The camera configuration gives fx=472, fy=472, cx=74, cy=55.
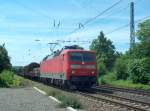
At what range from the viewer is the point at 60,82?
37188mm

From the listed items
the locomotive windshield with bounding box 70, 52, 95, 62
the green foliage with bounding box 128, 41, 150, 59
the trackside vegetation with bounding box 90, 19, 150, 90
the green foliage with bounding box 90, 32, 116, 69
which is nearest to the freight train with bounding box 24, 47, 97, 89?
the locomotive windshield with bounding box 70, 52, 95, 62

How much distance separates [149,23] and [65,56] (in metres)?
24.2

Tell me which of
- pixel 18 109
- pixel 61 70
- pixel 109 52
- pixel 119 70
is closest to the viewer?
pixel 18 109

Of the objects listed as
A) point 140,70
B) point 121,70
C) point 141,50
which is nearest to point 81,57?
point 140,70

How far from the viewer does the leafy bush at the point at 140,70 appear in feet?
152

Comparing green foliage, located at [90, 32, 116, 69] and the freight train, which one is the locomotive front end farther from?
green foliage, located at [90, 32, 116, 69]

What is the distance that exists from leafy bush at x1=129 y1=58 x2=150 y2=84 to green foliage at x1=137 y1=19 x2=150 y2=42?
21.9 ft

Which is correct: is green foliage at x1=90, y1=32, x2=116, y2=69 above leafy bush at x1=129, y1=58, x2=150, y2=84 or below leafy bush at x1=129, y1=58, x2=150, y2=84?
above

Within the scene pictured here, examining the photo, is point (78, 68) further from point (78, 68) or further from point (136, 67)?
point (136, 67)

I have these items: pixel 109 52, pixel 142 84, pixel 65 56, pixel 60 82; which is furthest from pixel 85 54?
pixel 109 52

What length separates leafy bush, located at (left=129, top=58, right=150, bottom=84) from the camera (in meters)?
46.4

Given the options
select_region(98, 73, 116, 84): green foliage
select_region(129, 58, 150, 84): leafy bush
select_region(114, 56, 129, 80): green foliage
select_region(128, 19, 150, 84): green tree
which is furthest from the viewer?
select_region(114, 56, 129, 80): green foliage

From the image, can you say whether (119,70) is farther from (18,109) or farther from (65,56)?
(18,109)

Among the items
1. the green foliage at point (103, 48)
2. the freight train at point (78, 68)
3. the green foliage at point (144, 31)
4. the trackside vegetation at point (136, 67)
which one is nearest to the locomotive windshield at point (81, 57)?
the freight train at point (78, 68)
